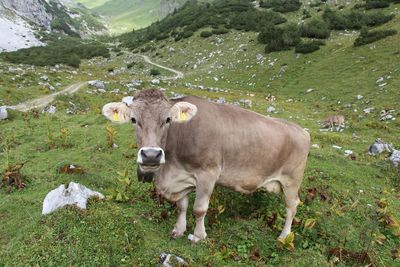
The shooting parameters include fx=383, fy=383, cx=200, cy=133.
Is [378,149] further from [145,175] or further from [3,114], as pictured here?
[3,114]

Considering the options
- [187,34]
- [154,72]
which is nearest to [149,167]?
[154,72]

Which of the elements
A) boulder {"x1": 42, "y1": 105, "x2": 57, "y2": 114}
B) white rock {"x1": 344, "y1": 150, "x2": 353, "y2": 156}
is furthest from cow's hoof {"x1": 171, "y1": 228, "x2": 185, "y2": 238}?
boulder {"x1": 42, "y1": 105, "x2": 57, "y2": 114}

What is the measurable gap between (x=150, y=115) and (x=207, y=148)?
4.53 ft

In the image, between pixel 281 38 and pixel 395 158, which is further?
pixel 281 38

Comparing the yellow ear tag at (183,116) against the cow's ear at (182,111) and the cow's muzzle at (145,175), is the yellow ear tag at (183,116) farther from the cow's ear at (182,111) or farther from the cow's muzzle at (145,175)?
the cow's muzzle at (145,175)

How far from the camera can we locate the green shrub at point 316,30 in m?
42.0

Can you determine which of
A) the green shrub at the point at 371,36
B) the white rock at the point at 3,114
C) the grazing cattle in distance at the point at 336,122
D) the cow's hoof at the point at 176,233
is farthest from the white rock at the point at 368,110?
the white rock at the point at 3,114

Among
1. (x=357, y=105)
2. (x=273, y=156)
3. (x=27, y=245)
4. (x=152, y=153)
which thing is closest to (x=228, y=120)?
(x=273, y=156)

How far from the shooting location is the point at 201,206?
24.0 ft

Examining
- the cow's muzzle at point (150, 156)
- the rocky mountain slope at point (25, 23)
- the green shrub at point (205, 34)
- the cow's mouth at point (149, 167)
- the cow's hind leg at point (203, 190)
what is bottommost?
the rocky mountain slope at point (25, 23)

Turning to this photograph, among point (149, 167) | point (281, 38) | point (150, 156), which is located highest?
point (150, 156)

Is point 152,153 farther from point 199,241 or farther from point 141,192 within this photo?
point 141,192

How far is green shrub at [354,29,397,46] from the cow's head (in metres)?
32.6

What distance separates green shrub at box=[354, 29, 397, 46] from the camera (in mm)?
34000
